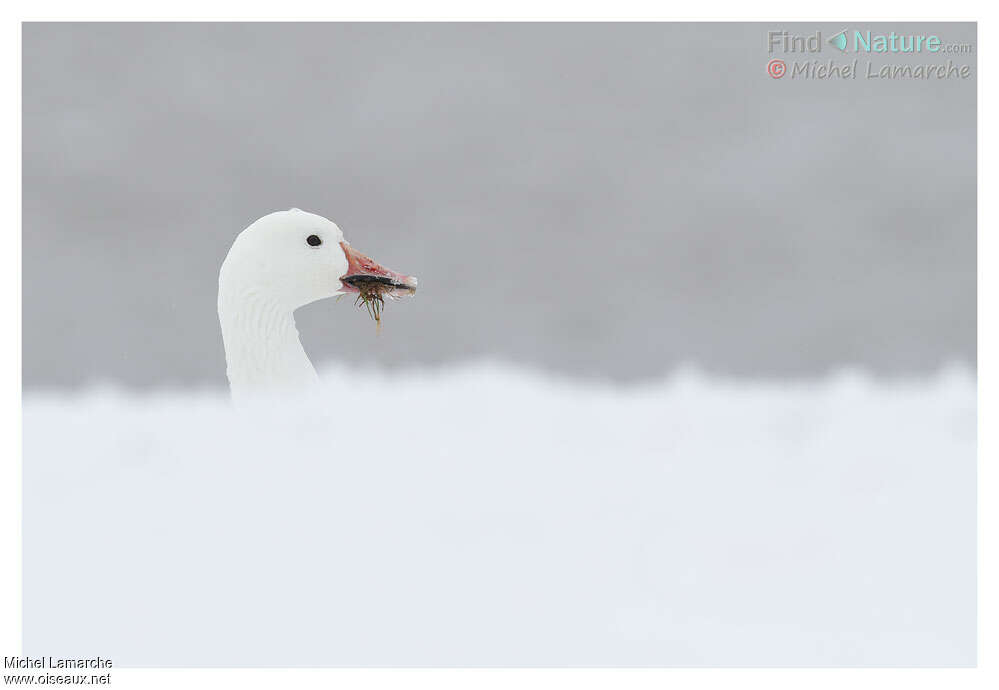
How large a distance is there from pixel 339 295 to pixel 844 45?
2.05 m

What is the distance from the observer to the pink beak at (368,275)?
3.09 meters

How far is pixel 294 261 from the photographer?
9.82 ft

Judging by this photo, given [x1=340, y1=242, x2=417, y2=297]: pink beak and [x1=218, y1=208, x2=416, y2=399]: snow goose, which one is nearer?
[x1=218, y1=208, x2=416, y2=399]: snow goose

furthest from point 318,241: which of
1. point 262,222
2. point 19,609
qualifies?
point 19,609

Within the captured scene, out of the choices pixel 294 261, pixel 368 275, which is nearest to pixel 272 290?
pixel 294 261

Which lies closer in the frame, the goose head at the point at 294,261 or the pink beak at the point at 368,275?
the goose head at the point at 294,261

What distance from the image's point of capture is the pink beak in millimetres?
3092

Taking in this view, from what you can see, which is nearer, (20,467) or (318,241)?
(20,467)

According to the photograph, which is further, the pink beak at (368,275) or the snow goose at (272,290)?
the pink beak at (368,275)

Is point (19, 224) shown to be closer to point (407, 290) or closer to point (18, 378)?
point (18, 378)

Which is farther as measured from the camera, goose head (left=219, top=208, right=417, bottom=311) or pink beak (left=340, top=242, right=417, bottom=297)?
pink beak (left=340, top=242, right=417, bottom=297)

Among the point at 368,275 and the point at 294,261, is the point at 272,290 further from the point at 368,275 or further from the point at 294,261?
the point at 368,275

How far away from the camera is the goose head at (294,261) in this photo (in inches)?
116

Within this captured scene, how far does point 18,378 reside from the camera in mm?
2963
